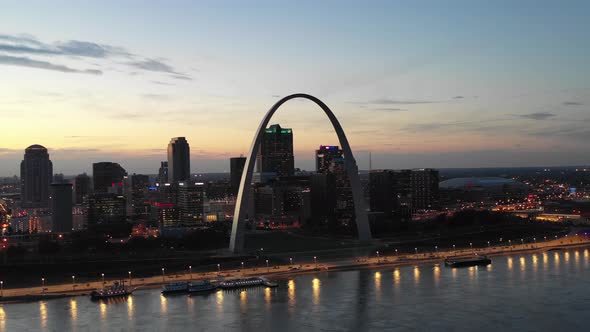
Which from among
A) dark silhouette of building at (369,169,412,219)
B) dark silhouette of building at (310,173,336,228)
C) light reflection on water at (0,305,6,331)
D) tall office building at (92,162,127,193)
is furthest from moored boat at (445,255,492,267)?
tall office building at (92,162,127,193)

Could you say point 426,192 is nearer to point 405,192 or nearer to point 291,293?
point 405,192

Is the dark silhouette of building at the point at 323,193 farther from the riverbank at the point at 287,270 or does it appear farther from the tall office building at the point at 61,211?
the riverbank at the point at 287,270

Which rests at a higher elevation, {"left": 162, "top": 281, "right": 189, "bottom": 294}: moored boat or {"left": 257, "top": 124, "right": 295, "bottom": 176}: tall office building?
{"left": 257, "top": 124, "right": 295, "bottom": 176}: tall office building

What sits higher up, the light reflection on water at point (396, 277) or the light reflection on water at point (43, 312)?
the light reflection on water at point (396, 277)

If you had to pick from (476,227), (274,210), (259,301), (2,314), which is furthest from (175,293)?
(274,210)

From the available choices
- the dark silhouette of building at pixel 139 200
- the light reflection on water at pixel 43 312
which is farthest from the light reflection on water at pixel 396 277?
the dark silhouette of building at pixel 139 200

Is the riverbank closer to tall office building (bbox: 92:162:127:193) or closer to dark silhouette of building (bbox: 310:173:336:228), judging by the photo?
dark silhouette of building (bbox: 310:173:336:228)

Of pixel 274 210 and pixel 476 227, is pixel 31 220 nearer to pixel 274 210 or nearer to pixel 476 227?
pixel 274 210
